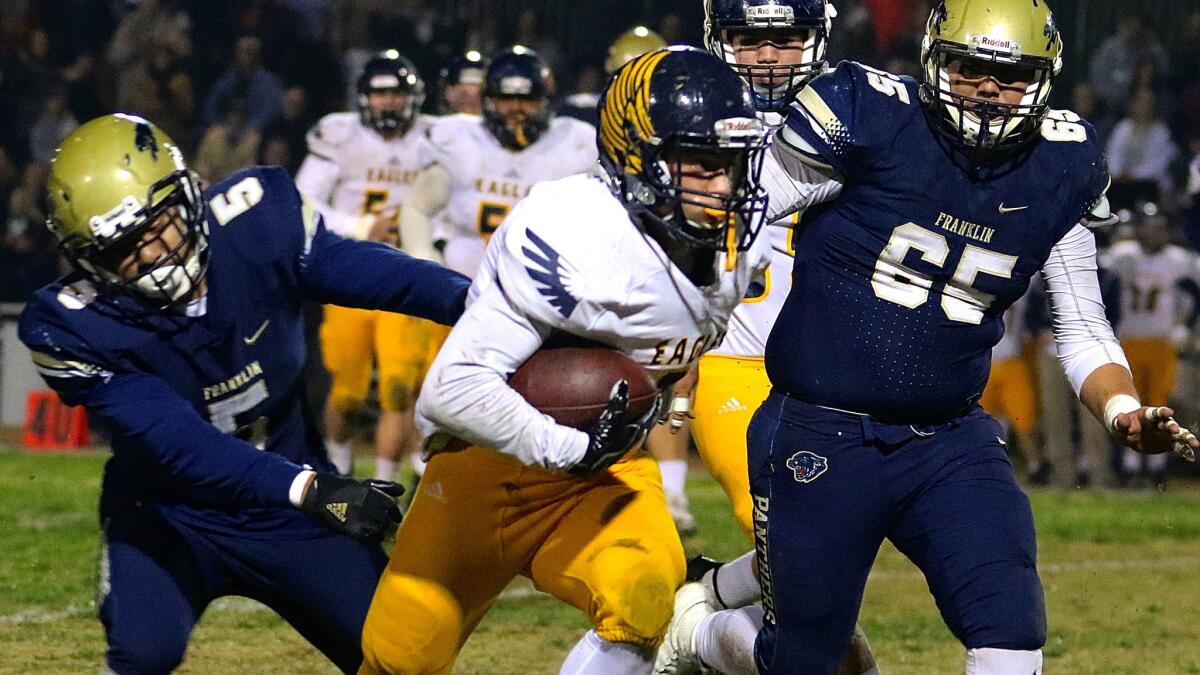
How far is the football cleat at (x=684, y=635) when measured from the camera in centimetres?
439

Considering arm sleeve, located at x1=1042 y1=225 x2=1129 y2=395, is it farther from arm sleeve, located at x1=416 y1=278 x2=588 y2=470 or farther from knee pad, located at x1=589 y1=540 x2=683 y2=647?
arm sleeve, located at x1=416 y1=278 x2=588 y2=470

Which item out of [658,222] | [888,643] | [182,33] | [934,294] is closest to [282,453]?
[658,222]

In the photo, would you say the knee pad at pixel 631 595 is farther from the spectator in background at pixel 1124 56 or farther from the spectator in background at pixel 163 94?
the spectator in background at pixel 163 94

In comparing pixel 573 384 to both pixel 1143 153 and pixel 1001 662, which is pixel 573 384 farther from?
pixel 1143 153

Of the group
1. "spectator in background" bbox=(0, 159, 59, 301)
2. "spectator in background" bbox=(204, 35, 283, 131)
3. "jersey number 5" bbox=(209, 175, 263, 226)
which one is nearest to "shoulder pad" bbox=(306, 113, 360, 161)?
"spectator in background" bbox=(204, 35, 283, 131)

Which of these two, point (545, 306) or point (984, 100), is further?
point (984, 100)

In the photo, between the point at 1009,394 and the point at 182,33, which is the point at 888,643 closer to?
the point at 1009,394

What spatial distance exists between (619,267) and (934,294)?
76 centimetres

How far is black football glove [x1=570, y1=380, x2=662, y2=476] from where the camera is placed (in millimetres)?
3244

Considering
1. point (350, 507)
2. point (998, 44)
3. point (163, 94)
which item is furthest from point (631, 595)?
point (163, 94)

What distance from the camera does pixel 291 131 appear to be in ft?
39.1

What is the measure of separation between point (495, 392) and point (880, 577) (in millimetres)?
4016

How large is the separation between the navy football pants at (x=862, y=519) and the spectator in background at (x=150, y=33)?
31.4 ft

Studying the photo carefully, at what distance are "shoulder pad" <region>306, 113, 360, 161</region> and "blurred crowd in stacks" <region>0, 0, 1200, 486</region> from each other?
7.85 feet
